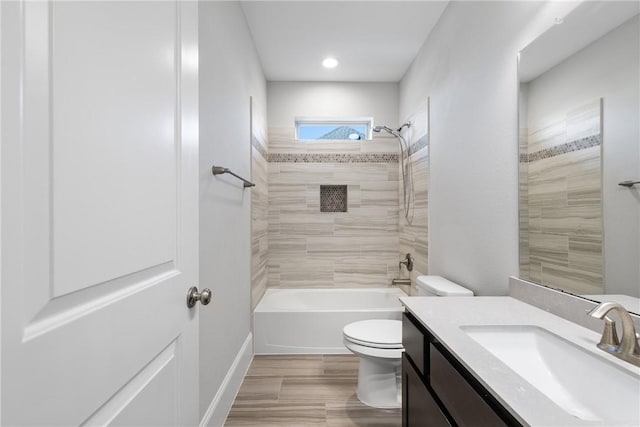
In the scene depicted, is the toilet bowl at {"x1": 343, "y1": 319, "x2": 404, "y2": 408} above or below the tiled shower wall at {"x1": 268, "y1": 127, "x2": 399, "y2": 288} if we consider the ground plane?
below

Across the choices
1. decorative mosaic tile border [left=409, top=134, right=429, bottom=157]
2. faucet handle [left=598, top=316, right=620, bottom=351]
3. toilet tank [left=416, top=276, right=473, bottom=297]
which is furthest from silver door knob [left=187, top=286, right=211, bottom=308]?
decorative mosaic tile border [left=409, top=134, right=429, bottom=157]

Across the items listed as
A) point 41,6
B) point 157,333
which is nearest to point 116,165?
point 41,6

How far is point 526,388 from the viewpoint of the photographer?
0.70m

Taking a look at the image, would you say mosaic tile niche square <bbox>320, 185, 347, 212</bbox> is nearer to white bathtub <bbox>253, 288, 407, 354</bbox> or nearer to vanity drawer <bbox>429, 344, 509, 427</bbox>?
white bathtub <bbox>253, 288, 407, 354</bbox>

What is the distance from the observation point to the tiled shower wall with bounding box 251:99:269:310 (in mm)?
2673

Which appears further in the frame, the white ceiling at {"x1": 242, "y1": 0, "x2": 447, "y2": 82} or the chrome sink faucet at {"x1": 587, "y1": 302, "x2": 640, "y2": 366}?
the white ceiling at {"x1": 242, "y1": 0, "x2": 447, "y2": 82}

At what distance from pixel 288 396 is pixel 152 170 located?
6.12 ft

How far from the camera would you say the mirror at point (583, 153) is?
0.97 metres

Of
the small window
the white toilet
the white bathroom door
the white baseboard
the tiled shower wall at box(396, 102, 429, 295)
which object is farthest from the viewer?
the small window

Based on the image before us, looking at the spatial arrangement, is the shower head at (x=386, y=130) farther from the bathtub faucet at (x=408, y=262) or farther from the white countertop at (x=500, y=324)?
the white countertop at (x=500, y=324)

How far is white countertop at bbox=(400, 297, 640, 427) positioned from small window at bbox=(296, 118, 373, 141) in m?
2.48

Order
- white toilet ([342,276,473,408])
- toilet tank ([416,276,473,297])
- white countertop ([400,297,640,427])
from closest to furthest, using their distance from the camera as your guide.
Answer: white countertop ([400,297,640,427])
toilet tank ([416,276,473,297])
white toilet ([342,276,473,408])

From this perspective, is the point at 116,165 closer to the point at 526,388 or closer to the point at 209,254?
the point at 526,388

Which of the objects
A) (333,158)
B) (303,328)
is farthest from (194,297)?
(333,158)
